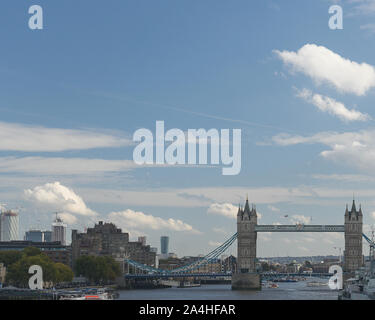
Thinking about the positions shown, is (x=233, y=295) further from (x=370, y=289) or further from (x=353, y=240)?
Result: (x=370, y=289)

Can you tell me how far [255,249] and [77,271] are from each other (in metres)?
34.0

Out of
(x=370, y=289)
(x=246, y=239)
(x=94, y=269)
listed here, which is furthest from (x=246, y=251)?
(x=370, y=289)

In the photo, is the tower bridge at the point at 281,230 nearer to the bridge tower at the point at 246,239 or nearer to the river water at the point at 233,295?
the bridge tower at the point at 246,239

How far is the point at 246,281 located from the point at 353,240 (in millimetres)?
23256

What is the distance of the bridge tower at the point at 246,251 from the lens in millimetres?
145750

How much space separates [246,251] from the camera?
15262 centimetres

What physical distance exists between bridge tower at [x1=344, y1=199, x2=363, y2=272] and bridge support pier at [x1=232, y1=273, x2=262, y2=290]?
18607mm

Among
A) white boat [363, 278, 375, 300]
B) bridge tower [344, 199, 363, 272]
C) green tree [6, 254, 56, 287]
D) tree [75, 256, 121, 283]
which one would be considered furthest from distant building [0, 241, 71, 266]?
white boat [363, 278, 375, 300]

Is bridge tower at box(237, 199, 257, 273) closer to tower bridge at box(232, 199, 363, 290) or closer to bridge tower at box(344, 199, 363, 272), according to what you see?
tower bridge at box(232, 199, 363, 290)

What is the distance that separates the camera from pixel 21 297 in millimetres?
99750

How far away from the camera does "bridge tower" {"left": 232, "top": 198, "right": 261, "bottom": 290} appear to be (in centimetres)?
14575

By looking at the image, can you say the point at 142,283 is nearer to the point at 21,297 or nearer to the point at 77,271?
the point at 77,271

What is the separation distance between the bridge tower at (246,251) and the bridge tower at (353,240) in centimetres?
1763
